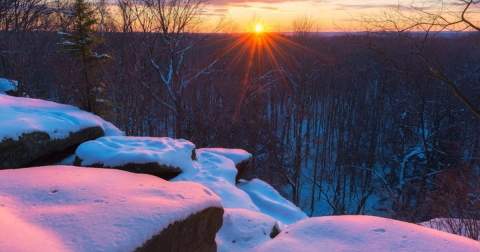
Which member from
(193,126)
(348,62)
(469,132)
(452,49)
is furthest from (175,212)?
(452,49)

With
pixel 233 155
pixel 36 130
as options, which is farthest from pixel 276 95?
pixel 36 130

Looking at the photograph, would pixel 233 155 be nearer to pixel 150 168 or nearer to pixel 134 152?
pixel 150 168

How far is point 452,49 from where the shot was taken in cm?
4016

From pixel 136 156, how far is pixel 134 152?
0.15 m

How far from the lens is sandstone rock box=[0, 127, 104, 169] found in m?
6.21

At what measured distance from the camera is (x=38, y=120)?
729 cm

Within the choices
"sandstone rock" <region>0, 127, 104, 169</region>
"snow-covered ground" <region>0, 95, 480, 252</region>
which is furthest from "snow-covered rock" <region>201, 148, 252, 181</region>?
"snow-covered ground" <region>0, 95, 480, 252</region>

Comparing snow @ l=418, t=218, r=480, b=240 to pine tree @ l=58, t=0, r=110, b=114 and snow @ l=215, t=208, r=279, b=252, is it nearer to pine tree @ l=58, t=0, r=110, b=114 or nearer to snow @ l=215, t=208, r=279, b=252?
snow @ l=215, t=208, r=279, b=252

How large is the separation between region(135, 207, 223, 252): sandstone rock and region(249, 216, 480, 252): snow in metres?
0.62

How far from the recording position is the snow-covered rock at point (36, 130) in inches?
249

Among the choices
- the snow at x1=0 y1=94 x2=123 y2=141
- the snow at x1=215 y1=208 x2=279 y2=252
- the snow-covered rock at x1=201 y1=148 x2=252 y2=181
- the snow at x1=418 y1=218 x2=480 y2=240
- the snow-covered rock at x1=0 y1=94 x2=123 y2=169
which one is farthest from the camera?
the snow-covered rock at x1=201 y1=148 x2=252 y2=181

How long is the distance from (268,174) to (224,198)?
1666 centimetres

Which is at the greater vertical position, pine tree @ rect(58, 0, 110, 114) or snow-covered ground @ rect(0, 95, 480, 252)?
pine tree @ rect(58, 0, 110, 114)

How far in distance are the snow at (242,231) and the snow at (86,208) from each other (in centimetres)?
99
